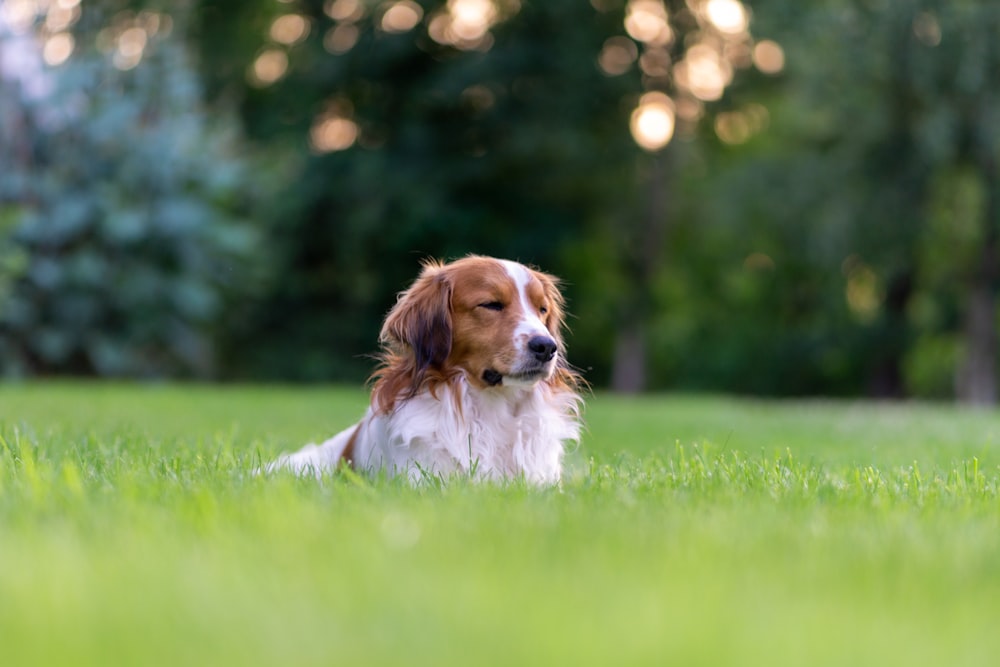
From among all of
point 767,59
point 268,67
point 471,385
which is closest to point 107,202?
point 268,67

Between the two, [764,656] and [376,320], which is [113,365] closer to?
[376,320]

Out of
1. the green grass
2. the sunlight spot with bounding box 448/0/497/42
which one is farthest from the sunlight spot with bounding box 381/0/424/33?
the green grass

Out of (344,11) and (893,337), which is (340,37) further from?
(893,337)

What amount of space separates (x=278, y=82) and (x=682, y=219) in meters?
11.2

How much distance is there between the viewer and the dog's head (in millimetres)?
5086

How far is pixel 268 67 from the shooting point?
30484 millimetres

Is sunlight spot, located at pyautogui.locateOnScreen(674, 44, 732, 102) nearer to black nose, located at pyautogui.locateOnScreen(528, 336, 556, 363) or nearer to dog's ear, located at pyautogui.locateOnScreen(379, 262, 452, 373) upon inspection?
dog's ear, located at pyautogui.locateOnScreen(379, 262, 452, 373)

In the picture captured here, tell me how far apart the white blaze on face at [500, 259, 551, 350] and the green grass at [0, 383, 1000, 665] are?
70cm

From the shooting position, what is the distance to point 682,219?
29.7m


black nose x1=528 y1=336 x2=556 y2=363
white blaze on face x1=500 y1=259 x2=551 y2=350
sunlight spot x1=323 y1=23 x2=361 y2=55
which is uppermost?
sunlight spot x1=323 y1=23 x2=361 y2=55

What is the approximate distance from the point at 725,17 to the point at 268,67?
41.4 ft

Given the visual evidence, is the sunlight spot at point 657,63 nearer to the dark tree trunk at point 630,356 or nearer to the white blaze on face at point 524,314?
the dark tree trunk at point 630,356

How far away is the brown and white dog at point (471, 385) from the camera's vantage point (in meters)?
5.11

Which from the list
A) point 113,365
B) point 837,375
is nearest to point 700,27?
point 837,375
